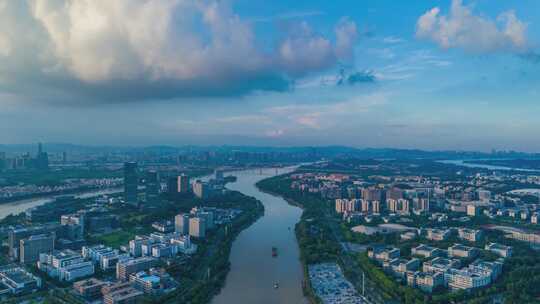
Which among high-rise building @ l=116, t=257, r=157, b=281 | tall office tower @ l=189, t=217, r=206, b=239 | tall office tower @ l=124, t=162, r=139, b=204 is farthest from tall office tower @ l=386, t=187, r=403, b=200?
high-rise building @ l=116, t=257, r=157, b=281

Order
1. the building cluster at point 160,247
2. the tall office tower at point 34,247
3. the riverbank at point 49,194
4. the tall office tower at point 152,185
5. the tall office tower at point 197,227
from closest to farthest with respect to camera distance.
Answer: the tall office tower at point 34,247 → the building cluster at point 160,247 → the tall office tower at point 197,227 → the tall office tower at point 152,185 → the riverbank at point 49,194

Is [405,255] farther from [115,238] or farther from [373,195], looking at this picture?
[373,195]

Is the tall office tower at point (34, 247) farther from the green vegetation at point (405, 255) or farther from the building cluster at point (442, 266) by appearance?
the building cluster at point (442, 266)

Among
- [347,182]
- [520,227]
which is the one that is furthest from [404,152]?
[520,227]

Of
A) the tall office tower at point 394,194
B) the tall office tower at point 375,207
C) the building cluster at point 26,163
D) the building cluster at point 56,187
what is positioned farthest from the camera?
the building cluster at point 26,163

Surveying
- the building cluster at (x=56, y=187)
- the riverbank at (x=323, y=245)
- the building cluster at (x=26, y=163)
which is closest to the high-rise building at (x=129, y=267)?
the riverbank at (x=323, y=245)

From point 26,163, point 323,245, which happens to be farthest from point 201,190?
point 26,163
